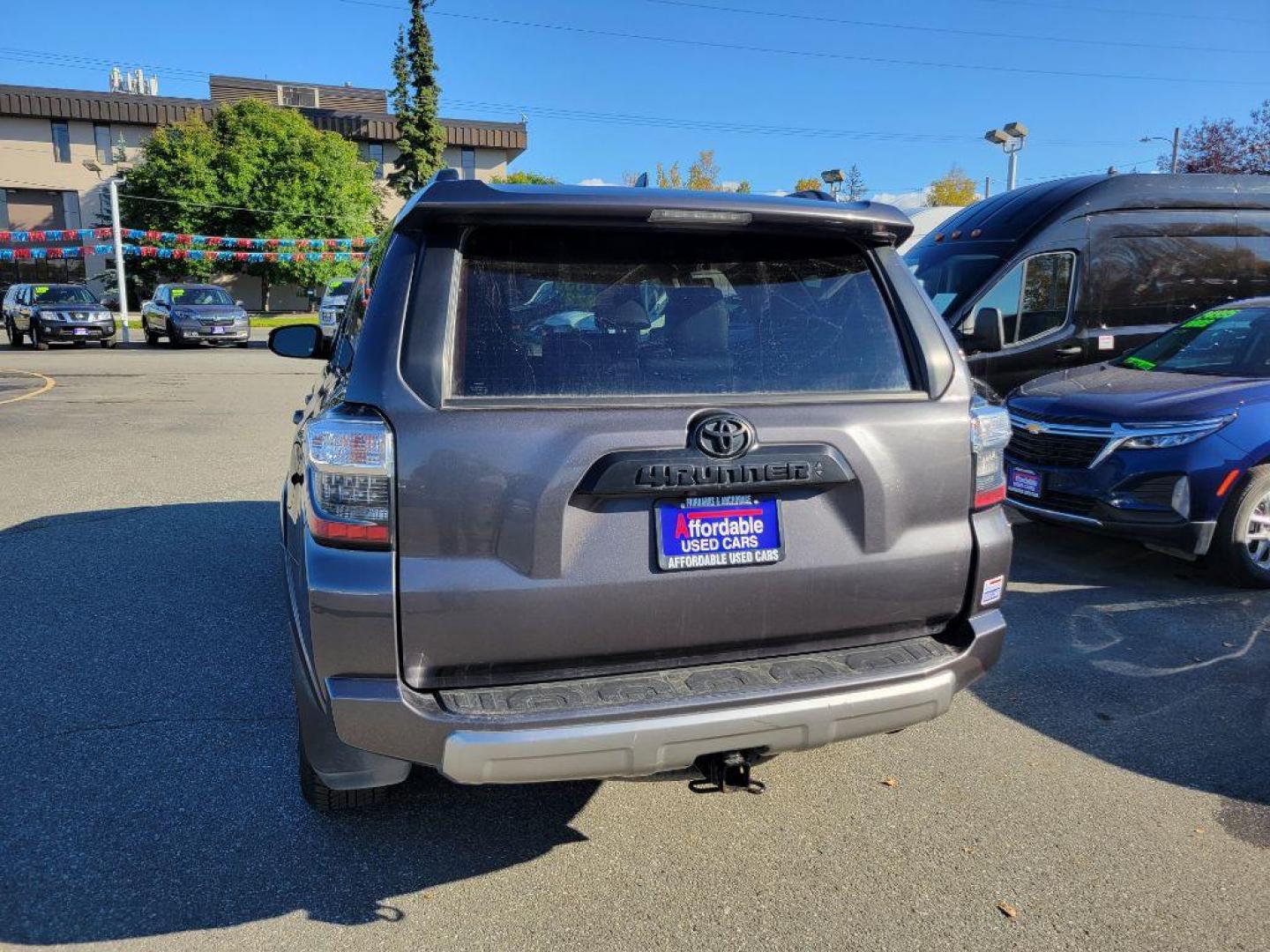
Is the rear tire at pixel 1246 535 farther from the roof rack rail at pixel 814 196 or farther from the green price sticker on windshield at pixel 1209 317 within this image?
the roof rack rail at pixel 814 196

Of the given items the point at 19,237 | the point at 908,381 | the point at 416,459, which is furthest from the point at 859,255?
the point at 19,237

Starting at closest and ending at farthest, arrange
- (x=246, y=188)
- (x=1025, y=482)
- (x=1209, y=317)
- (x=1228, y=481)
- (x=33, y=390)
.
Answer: (x=1228, y=481), (x=1025, y=482), (x=1209, y=317), (x=33, y=390), (x=246, y=188)

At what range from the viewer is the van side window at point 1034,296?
9.15m

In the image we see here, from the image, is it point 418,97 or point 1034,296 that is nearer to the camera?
point 1034,296

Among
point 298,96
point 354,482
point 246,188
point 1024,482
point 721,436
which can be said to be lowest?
point 1024,482

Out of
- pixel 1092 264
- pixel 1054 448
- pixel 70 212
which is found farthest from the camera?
pixel 70 212

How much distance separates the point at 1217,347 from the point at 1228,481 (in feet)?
5.57

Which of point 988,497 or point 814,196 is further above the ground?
point 814,196

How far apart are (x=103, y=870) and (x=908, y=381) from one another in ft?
9.06

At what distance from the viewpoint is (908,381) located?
9.28 feet

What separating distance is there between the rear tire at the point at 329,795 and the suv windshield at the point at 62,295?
27018mm

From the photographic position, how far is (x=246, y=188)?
45.9 m

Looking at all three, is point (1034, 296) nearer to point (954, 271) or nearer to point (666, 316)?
point (954, 271)

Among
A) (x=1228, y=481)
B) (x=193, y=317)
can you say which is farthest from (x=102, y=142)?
(x=1228, y=481)
